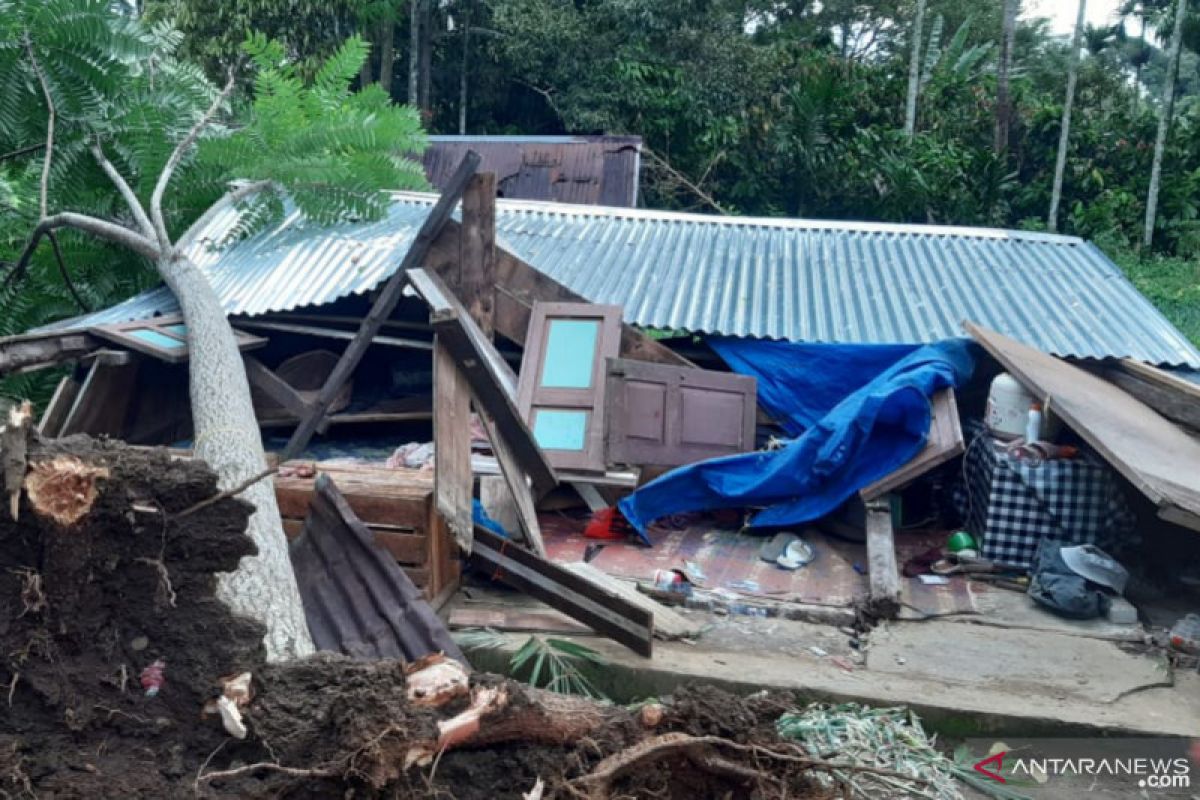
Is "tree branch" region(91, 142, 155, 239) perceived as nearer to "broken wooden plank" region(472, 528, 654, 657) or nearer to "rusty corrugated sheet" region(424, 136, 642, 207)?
"broken wooden plank" region(472, 528, 654, 657)

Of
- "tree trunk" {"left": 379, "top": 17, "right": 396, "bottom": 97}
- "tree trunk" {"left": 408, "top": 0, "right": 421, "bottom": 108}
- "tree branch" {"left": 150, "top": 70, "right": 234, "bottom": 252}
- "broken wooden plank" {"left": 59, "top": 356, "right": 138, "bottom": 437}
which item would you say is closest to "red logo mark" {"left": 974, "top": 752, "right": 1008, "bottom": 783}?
"broken wooden plank" {"left": 59, "top": 356, "right": 138, "bottom": 437}

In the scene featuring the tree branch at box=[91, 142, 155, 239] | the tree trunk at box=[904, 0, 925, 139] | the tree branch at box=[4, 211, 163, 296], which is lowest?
the tree branch at box=[4, 211, 163, 296]

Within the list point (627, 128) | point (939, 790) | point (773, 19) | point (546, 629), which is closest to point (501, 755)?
point (939, 790)

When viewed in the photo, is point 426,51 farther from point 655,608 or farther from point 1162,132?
point 655,608

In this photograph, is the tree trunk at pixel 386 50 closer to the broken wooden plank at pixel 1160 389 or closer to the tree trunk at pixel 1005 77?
the tree trunk at pixel 1005 77

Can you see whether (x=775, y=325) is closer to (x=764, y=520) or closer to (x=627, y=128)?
(x=764, y=520)

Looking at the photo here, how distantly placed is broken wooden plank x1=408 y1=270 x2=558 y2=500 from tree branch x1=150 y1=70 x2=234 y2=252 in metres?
2.65

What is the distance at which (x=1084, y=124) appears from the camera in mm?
17922

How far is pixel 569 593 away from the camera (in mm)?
4516

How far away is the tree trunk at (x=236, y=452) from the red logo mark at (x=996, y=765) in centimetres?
261

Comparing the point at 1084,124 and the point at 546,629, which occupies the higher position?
the point at 1084,124

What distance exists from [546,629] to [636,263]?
4922mm

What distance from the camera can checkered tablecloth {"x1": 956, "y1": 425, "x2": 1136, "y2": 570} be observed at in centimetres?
588

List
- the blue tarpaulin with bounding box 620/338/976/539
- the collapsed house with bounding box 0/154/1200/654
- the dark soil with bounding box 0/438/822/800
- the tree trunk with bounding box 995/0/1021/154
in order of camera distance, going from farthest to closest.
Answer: the tree trunk with bounding box 995/0/1021/154, the blue tarpaulin with bounding box 620/338/976/539, the collapsed house with bounding box 0/154/1200/654, the dark soil with bounding box 0/438/822/800
